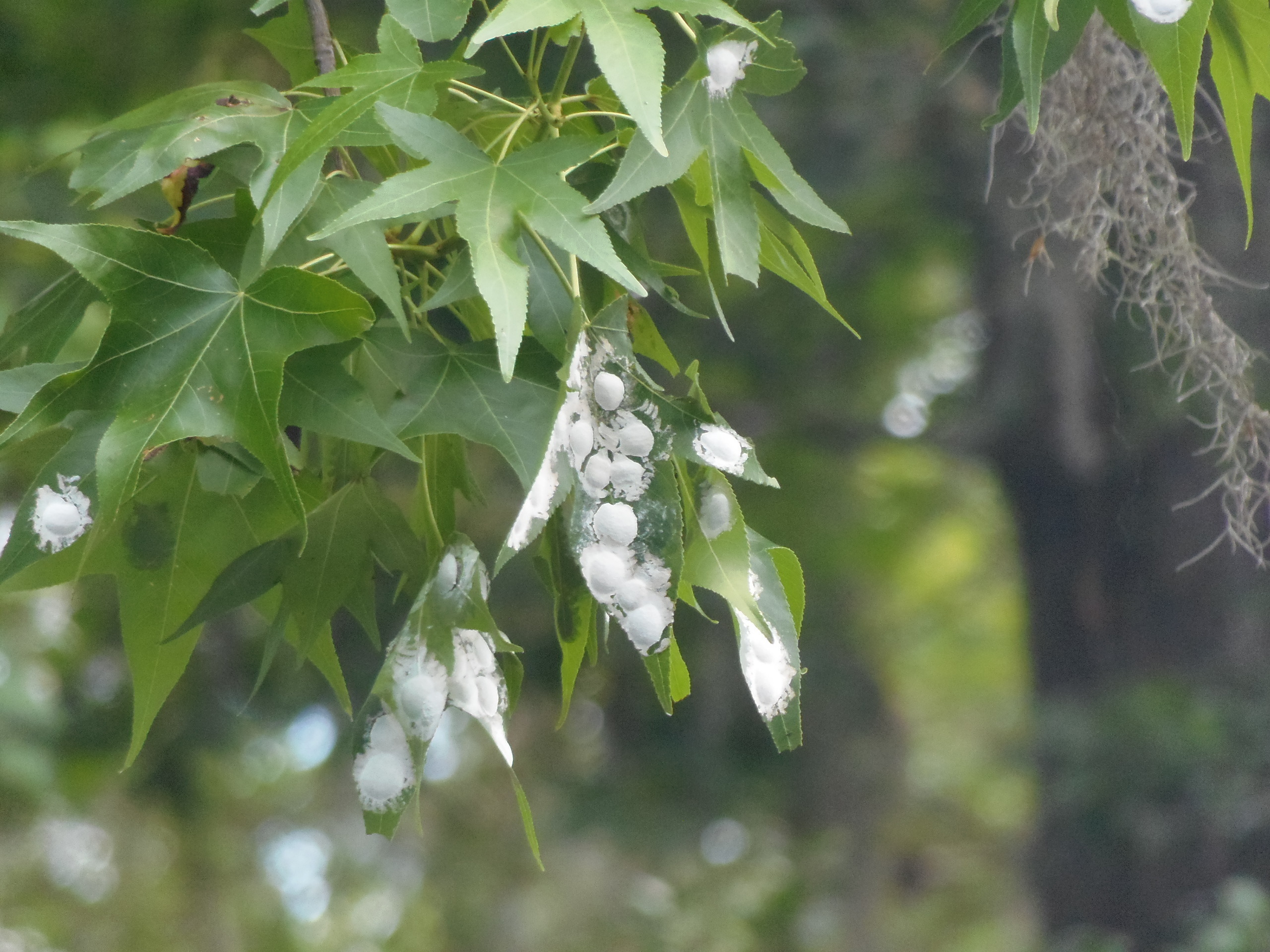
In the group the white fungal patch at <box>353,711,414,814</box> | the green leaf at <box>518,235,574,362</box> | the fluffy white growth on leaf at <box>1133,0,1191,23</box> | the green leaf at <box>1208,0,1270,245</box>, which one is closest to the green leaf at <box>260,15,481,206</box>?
the green leaf at <box>518,235,574,362</box>

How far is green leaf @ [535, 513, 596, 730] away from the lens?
73cm

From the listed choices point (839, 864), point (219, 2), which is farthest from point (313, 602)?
point (839, 864)

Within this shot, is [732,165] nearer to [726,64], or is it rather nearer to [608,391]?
[726,64]

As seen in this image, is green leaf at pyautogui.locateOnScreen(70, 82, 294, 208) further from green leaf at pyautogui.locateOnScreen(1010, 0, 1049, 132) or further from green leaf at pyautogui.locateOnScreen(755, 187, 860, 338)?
green leaf at pyautogui.locateOnScreen(1010, 0, 1049, 132)

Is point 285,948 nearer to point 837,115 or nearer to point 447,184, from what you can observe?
point 837,115

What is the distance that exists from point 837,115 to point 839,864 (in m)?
3.15

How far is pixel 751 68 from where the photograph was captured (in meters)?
A: 0.80

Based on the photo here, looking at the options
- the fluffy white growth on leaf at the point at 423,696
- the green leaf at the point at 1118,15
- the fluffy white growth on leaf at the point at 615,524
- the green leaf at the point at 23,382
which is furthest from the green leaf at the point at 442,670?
the green leaf at the point at 1118,15

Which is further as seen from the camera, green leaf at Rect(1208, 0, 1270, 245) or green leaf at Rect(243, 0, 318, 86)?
green leaf at Rect(243, 0, 318, 86)

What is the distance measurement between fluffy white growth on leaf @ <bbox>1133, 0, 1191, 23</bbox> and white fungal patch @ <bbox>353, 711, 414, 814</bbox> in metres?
0.64

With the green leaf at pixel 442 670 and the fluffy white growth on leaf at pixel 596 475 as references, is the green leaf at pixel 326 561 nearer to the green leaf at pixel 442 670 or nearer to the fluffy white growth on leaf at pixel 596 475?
the green leaf at pixel 442 670

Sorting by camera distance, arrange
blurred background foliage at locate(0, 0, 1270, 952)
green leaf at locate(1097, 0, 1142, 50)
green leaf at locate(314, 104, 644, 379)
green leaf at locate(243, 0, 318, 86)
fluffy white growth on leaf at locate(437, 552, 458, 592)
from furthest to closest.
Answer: blurred background foliage at locate(0, 0, 1270, 952) → green leaf at locate(243, 0, 318, 86) → green leaf at locate(1097, 0, 1142, 50) → fluffy white growth on leaf at locate(437, 552, 458, 592) → green leaf at locate(314, 104, 644, 379)

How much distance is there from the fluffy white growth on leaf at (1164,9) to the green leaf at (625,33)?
0.28m

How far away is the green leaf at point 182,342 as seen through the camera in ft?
2.30
